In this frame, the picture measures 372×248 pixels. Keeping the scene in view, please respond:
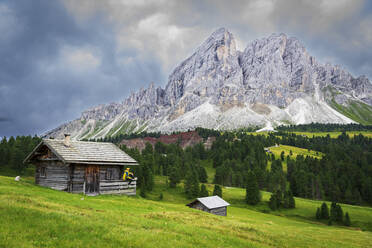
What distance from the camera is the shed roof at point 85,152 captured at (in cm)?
2975

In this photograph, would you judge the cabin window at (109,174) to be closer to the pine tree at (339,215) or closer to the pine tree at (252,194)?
the pine tree at (252,194)

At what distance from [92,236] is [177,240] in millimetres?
3889

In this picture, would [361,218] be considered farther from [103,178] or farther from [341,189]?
[103,178]

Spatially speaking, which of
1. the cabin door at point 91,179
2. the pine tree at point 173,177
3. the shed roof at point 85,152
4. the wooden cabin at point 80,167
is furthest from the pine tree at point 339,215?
the cabin door at point 91,179

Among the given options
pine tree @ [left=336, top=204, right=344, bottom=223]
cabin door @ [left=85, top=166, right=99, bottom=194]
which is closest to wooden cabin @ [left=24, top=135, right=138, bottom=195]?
cabin door @ [left=85, top=166, right=99, bottom=194]

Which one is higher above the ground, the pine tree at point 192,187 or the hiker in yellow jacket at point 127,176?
the hiker in yellow jacket at point 127,176

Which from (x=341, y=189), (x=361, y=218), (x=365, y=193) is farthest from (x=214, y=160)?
(x=361, y=218)

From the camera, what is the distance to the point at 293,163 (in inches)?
5330

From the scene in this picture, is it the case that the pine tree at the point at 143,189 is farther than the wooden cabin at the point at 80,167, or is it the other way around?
the pine tree at the point at 143,189

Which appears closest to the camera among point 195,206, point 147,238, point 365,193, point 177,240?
point 147,238

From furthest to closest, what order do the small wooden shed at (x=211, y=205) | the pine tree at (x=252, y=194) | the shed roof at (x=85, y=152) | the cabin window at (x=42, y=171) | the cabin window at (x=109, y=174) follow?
the pine tree at (x=252, y=194)
the small wooden shed at (x=211, y=205)
the cabin window at (x=42, y=171)
the cabin window at (x=109, y=174)
the shed roof at (x=85, y=152)

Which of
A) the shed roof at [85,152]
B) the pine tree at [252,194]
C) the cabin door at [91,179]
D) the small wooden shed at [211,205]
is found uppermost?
the shed roof at [85,152]

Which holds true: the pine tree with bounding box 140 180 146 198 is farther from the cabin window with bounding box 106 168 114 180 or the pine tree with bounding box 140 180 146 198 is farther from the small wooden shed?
the cabin window with bounding box 106 168 114 180

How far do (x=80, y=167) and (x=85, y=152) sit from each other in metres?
2.09
